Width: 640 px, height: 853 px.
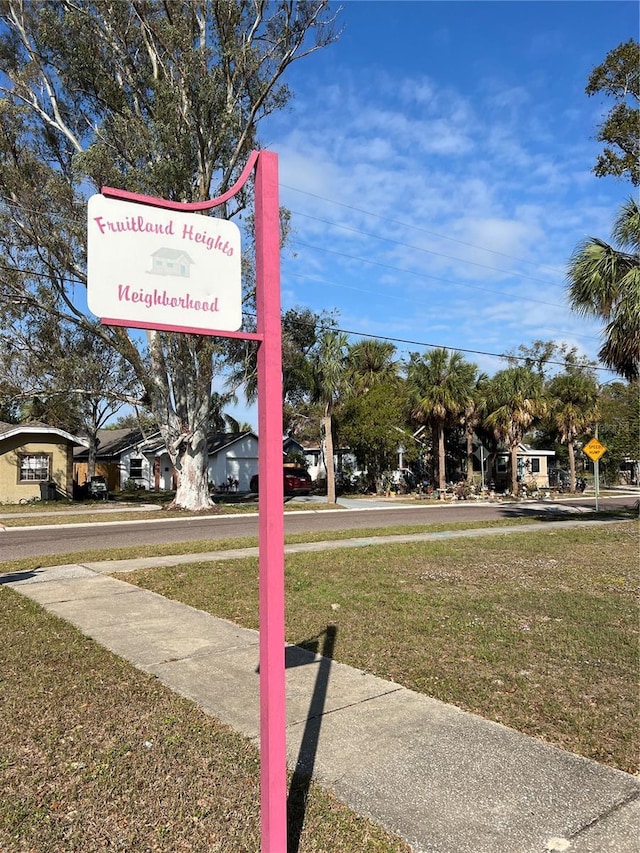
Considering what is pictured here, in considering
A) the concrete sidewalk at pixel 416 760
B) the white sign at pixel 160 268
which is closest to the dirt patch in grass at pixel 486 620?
the concrete sidewalk at pixel 416 760

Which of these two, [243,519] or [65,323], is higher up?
[65,323]

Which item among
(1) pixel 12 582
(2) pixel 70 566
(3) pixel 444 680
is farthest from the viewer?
(2) pixel 70 566

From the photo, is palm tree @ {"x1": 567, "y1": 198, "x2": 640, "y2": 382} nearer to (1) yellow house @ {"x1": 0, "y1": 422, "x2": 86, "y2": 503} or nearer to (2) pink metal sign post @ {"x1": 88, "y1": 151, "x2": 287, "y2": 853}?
(2) pink metal sign post @ {"x1": 88, "y1": 151, "x2": 287, "y2": 853}

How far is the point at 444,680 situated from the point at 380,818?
6.75 feet

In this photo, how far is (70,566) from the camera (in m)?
11.0

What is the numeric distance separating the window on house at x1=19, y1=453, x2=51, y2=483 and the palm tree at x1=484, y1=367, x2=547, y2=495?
25.7 metres

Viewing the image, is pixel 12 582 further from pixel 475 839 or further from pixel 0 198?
pixel 0 198

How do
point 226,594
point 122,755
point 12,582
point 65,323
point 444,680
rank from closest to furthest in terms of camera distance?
point 122,755 < point 444,680 < point 226,594 < point 12,582 < point 65,323

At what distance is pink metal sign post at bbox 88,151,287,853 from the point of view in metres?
2.62

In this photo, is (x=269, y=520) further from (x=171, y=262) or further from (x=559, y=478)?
(x=559, y=478)

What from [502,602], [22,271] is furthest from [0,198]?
[502,602]

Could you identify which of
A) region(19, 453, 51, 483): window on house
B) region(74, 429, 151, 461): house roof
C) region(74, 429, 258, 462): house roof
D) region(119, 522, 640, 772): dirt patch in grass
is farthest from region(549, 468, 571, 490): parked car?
region(119, 522, 640, 772): dirt patch in grass

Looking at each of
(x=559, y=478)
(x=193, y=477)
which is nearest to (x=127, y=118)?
(x=193, y=477)

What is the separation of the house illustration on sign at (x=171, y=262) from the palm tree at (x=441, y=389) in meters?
34.4
